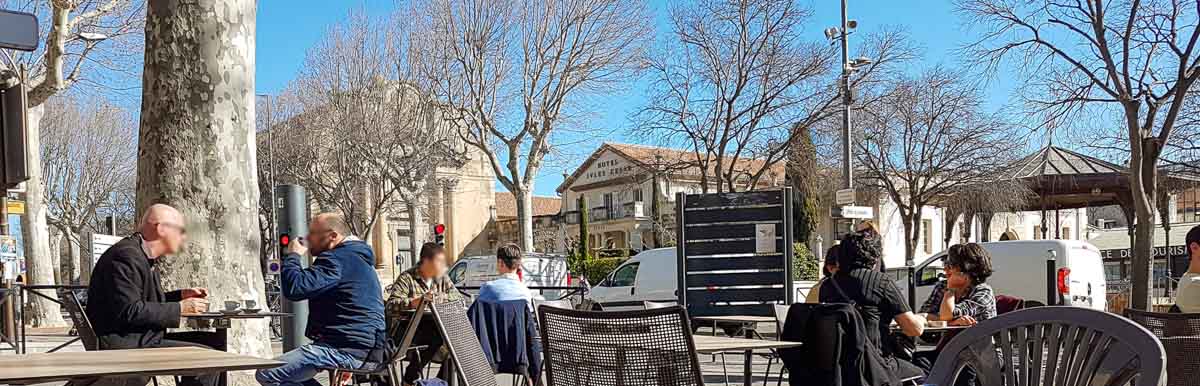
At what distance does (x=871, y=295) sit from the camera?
18.3 feet

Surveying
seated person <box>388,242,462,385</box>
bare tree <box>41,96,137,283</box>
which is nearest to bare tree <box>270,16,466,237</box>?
bare tree <box>41,96,137,283</box>

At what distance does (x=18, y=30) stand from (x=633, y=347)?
8.12 feet

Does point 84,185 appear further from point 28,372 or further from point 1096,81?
point 28,372

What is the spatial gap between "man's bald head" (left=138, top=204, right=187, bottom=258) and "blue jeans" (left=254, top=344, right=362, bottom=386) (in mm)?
795

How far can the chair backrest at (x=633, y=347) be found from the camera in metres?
3.60

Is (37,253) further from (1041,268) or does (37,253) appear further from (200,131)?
(1041,268)

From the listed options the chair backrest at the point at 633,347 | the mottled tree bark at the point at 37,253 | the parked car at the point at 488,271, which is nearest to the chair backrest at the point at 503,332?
the chair backrest at the point at 633,347

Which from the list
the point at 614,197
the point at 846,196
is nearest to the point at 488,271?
the point at 846,196

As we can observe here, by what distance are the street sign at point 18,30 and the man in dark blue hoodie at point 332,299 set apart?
184cm

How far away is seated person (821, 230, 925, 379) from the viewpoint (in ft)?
18.3

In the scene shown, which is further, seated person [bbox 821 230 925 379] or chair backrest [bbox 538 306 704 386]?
seated person [bbox 821 230 925 379]

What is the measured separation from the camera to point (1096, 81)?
15.1 m

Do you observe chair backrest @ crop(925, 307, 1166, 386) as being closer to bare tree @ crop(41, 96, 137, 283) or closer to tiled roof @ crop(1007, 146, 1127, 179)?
tiled roof @ crop(1007, 146, 1127, 179)

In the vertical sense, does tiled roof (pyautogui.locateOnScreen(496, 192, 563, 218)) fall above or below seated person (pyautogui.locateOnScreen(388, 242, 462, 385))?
below
